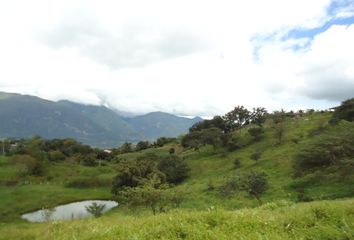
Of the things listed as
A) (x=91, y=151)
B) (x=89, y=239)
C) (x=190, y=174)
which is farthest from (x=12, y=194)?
(x=89, y=239)

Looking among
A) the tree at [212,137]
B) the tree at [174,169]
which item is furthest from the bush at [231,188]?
the tree at [212,137]

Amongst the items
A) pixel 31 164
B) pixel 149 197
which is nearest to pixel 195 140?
pixel 31 164

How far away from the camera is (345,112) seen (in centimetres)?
8019

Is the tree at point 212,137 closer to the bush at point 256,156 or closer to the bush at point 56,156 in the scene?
the bush at point 256,156

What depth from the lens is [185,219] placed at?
11305 millimetres

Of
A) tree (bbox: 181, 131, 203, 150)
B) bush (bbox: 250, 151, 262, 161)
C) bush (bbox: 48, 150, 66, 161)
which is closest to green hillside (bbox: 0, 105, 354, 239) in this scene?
bush (bbox: 250, 151, 262, 161)

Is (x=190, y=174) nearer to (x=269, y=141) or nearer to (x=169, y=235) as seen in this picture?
(x=269, y=141)

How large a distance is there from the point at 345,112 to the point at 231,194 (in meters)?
44.1

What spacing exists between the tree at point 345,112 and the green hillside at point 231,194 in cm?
490

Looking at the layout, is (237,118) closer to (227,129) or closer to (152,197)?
(227,129)

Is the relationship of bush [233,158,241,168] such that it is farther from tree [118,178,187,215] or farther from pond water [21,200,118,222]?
tree [118,178,187,215]

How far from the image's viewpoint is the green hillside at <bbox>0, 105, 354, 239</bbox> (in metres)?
10.6

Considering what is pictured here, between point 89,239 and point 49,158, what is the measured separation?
349 feet

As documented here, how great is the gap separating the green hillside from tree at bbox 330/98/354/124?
4.90 metres
